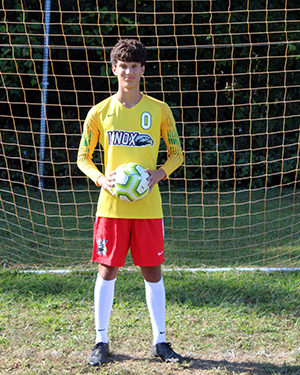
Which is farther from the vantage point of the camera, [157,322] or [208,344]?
[208,344]

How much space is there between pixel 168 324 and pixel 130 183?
1316 mm

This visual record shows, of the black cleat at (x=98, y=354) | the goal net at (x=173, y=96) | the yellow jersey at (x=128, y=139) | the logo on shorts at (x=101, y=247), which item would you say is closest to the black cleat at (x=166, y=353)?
the black cleat at (x=98, y=354)

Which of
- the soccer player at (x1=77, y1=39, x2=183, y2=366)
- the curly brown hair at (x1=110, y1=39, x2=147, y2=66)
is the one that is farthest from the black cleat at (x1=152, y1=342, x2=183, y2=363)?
the curly brown hair at (x1=110, y1=39, x2=147, y2=66)

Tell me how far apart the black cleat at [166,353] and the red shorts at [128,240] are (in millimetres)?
557

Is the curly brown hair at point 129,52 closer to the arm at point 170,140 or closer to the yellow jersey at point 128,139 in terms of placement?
the yellow jersey at point 128,139

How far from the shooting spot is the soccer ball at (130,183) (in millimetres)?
2273

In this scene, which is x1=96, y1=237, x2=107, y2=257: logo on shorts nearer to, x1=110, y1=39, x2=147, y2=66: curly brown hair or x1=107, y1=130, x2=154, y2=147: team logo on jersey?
x1=107, y1=130, x2=154, y2=147: team logo on jersey

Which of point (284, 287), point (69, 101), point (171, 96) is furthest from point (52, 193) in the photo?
point (284, 287)

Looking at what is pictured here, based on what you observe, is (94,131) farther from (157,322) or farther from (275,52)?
(275,52)

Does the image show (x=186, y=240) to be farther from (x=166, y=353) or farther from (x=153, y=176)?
(x=153, y=176)

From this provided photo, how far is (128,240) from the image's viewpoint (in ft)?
8.11

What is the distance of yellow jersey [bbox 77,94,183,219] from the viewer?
7.92 ft

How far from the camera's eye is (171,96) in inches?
305

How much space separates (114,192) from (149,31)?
5.64 meters
